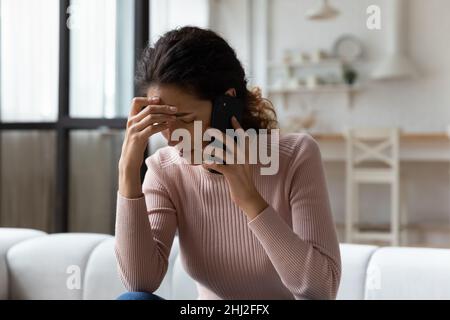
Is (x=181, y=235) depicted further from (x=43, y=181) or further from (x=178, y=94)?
(x=43, y=181)

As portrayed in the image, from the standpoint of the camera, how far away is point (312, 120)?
14.3 ft

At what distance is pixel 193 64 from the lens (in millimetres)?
1030

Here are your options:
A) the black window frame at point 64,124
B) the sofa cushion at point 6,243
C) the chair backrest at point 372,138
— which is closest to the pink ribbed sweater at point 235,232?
the sofa cushion at point 6,243

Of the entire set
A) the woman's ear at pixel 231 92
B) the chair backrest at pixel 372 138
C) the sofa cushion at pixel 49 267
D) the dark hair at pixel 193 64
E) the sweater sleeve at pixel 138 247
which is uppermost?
the dark hair at pixel 193 64

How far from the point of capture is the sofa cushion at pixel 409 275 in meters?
1.19

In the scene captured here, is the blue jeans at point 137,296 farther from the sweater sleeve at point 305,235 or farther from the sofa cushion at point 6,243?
the sofa cushion at point 6,243

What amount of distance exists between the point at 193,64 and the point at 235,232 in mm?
322

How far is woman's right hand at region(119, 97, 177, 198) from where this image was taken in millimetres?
991

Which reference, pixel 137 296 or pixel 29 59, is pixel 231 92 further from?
pixel 29 59

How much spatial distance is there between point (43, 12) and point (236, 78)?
6.57 ft

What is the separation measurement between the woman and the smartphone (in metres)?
0.01

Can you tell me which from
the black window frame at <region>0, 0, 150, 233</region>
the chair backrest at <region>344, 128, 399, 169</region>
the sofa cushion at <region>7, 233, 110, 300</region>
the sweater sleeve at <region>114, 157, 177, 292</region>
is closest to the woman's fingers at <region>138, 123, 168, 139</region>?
the sweater sleeve at <region>114, 157, 177, 292</region>

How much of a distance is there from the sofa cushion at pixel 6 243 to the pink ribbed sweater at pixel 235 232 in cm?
56

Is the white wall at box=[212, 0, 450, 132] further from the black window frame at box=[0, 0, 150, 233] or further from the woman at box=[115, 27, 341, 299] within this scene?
the woman at box=[115, 27, 341, 299]
